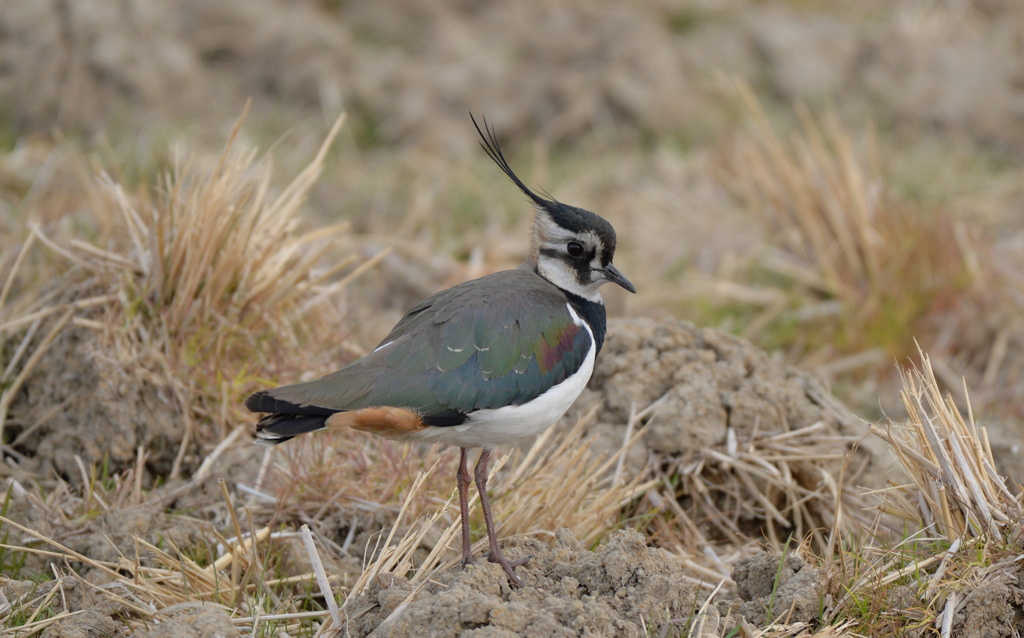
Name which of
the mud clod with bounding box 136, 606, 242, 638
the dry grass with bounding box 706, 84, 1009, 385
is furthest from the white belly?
the dry grass with bounding box 706, 84, 1009, 385

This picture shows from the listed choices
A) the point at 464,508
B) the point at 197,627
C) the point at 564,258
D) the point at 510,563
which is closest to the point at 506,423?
the point at 464,508

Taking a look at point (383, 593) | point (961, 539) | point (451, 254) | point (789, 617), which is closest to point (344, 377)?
point (383, 593)

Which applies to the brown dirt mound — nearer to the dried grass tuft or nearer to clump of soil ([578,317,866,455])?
clump of soil ([578,317,866,455])

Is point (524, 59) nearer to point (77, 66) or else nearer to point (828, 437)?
point (77, 66)

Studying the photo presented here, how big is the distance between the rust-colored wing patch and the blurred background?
2122mm

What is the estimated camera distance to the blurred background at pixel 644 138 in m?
6.45

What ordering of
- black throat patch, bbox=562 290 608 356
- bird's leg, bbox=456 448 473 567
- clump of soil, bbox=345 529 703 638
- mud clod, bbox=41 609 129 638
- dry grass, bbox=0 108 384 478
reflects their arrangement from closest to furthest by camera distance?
clump of soil, bbox=345 529 703 638 → mud clod, bbox=41 609 129 638 → bird's leg, bbox=456 448 473 567 → black throat patch, bbox=562 290 608 356 → dry grass, bbox=0 108 384 478

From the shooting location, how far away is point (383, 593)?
127 inches

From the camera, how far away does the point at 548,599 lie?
3.19 m

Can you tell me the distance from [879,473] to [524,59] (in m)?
6.28

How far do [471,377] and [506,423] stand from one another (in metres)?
0.20

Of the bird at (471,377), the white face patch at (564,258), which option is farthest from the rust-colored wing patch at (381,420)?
the white face patch at (564,258)

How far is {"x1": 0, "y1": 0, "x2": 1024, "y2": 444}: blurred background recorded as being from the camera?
6445 millimetres

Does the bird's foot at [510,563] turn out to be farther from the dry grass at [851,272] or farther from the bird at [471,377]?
the dry grass at [851,272]
